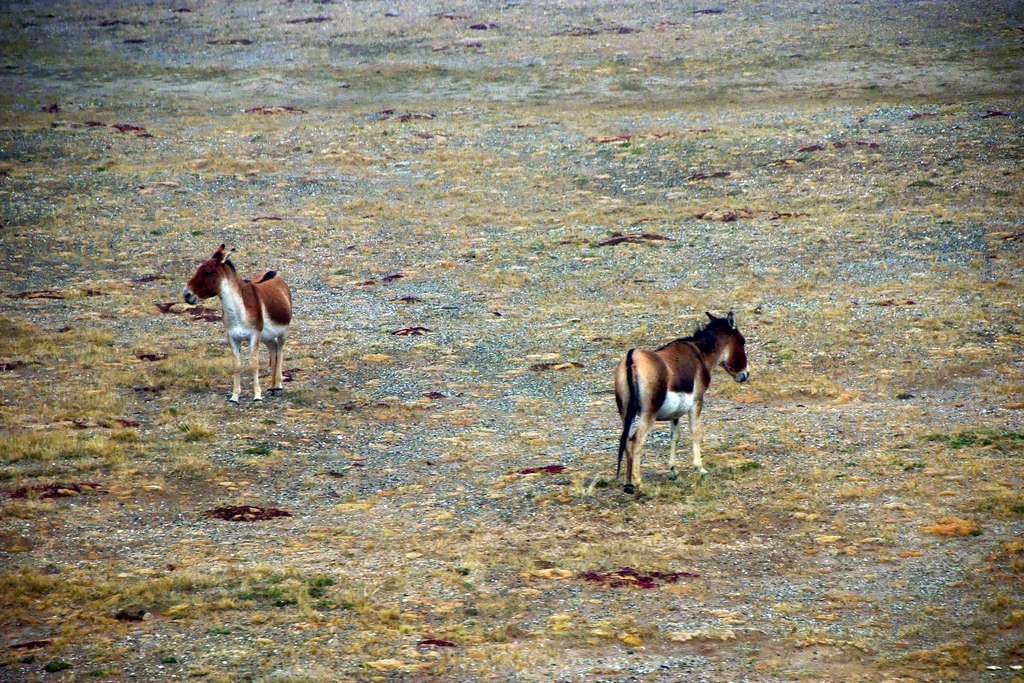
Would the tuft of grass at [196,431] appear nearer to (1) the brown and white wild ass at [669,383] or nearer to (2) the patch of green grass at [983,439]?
(1) the brown and white wild ass at [669,383]

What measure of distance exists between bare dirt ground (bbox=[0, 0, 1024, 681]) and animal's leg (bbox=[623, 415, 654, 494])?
30cm

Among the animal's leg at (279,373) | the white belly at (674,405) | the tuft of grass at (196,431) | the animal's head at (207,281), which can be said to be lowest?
the tuft of grass at (196,431)

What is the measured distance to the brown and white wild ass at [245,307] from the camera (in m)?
18.3

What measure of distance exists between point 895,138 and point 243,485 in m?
27.0

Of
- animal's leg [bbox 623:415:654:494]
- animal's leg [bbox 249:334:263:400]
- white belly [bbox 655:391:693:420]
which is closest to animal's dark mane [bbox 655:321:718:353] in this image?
white belly [bbox 655:391:693:420]

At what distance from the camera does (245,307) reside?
18422mm

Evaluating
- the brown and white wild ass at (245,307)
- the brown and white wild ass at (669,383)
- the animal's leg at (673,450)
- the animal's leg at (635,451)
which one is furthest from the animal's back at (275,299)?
the animal's leg at (673,450)

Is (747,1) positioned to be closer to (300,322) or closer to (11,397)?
(300,322)

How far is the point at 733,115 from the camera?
133 ft

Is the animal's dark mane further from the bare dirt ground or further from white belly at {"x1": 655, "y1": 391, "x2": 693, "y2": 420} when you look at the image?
the bare dirt ground

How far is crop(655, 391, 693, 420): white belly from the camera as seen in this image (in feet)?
47.1

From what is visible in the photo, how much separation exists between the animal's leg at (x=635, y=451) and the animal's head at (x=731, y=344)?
2.01 meters

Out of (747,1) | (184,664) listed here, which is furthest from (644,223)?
(747,1)

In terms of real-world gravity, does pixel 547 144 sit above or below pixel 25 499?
above
